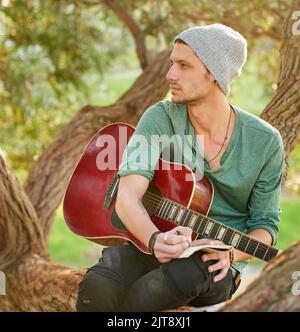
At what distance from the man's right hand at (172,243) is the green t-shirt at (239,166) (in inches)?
13.4

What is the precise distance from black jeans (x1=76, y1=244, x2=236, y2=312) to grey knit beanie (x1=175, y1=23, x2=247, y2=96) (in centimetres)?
63

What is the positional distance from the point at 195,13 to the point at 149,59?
82 cm

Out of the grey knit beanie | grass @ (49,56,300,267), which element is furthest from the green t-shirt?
grass @ (49,56,300,267)

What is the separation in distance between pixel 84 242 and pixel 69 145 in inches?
293

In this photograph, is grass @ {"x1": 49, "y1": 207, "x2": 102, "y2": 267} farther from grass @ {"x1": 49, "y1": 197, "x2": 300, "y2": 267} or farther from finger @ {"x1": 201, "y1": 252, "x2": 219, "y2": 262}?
finger @ {"x1": 201, "y1": 252, "x2": 219, "y2": 262}

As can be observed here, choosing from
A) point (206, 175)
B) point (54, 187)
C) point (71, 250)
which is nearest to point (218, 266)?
point (206, 175)

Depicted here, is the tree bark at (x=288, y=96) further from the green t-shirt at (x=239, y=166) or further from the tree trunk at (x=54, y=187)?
the green t-shirt at (x=239, y=166)

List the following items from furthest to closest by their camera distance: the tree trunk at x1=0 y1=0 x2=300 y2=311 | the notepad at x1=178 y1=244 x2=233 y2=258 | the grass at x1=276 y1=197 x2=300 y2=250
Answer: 1. the grass at x1=276 y1=197 x2=300 y2=250
2. the tree trunk at x1=0 y1=0 x2=300 y2=311
3. the notepad at x1=178 y1=244 x2=233 y2=258

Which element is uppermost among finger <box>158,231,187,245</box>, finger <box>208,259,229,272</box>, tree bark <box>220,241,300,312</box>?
tree bark <box>220,241,300,312</box>

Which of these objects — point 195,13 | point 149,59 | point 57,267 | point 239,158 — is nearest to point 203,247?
point 239,158

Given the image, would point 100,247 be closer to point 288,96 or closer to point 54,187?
point 54,187

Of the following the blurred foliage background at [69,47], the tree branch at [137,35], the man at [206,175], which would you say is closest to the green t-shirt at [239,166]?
the man at [206,175]

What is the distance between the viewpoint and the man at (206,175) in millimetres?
2385

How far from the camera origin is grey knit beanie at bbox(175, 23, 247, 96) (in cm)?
252
